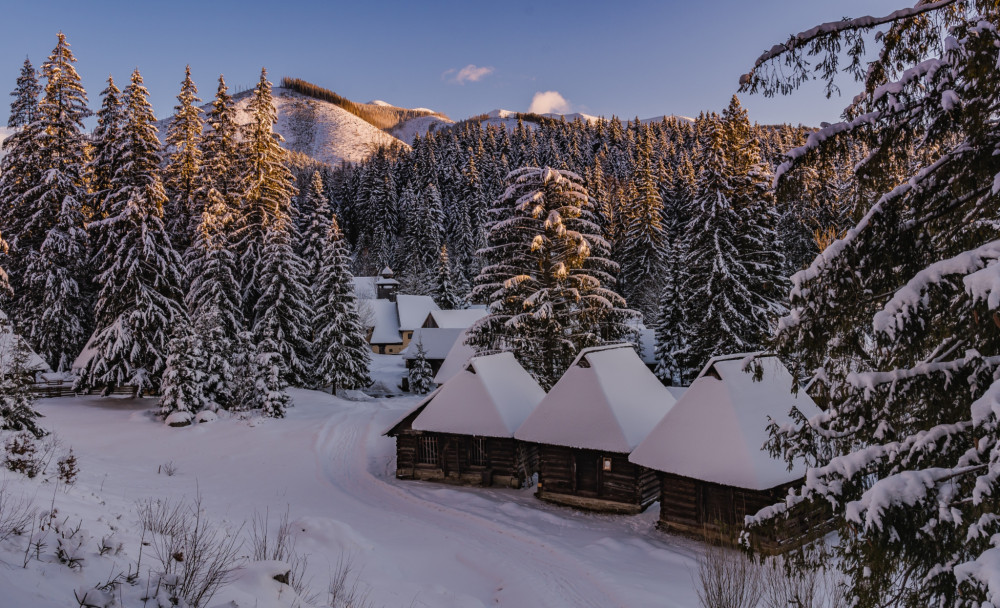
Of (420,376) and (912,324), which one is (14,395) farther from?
(420,376)

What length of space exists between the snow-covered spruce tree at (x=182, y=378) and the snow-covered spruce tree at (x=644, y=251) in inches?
1529

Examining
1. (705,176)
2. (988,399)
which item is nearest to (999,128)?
(988,399)

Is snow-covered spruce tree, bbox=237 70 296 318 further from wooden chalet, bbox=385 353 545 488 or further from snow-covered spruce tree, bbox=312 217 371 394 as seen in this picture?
wooden chalet, bbox=385 353 545 488

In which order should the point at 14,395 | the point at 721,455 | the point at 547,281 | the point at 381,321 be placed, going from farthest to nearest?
the point at 381,321, the point at 547,281, the point at 14,395, the point at 721,455

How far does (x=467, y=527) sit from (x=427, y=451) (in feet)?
22.4

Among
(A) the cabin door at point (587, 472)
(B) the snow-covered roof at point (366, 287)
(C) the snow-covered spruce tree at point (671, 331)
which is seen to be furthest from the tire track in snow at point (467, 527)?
(B) the snow-covered roof at point (366, 287)

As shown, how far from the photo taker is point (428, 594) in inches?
437

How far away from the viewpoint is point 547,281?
Answer: 26516 mm

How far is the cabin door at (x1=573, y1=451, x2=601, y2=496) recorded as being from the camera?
19109 millimetres

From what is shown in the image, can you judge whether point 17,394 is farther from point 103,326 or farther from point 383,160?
point 383,160

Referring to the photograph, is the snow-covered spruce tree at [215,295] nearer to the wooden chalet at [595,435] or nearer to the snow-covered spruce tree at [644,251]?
the wooden chalet at [595,435]

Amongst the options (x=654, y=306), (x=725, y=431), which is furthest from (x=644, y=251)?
(x=725, y=431)

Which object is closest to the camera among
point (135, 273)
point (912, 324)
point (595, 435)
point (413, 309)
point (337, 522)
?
point (912, 324)

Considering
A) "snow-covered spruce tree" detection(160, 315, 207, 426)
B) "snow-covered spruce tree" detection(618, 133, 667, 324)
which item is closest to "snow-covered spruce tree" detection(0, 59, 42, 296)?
"snow-covered spruce tree" detection(160, 315, 207, 426)
